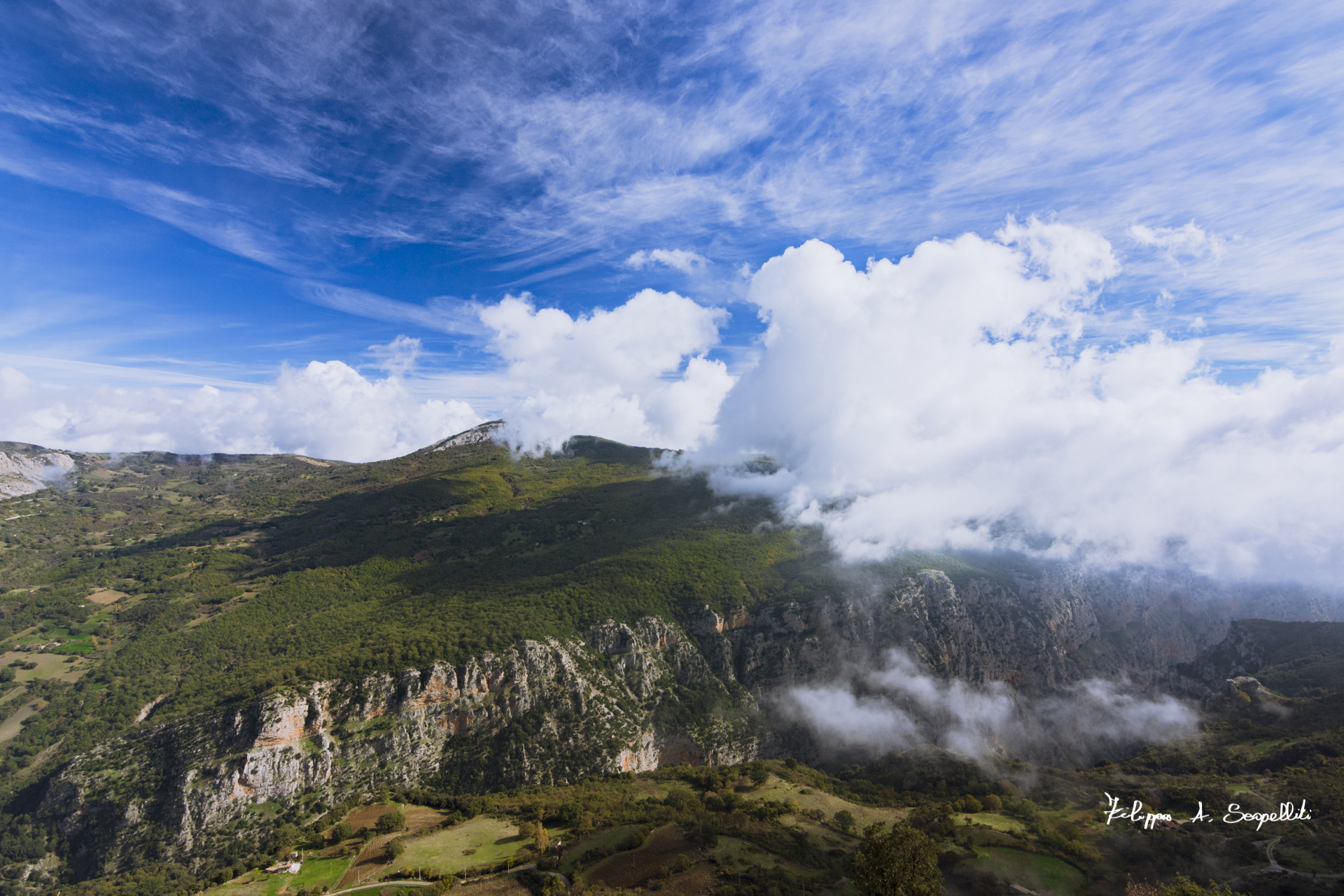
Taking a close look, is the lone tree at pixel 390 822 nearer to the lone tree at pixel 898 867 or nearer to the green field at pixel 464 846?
the green field at pixel 464 846

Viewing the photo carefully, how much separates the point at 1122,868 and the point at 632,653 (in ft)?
402

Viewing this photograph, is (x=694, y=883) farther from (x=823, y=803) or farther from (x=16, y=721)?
(x=16, y=721)

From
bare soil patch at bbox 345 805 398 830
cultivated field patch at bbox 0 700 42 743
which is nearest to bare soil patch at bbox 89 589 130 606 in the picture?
cultivated field patch at bbox 0 700 42 743

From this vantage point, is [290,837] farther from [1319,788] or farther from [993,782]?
[1319,788]

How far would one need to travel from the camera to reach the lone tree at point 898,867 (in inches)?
2753

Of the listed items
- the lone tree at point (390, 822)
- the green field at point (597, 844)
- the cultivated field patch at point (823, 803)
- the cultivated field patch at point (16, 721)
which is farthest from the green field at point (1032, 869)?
the cultivated field patch at point (16, 721)

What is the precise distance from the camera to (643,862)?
296 ft

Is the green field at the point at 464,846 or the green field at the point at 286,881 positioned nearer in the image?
the green field at the point at 286,881

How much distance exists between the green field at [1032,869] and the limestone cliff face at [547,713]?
83.1 m

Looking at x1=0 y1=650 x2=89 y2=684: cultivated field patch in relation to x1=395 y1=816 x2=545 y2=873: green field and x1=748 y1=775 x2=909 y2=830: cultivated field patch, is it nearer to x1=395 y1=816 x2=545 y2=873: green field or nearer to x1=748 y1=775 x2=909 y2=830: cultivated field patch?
x1=395 y1=816 x2=545 y2=873: green field

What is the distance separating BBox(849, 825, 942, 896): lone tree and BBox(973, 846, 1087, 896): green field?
710 inches

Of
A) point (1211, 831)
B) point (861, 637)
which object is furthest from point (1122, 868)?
point (861, 637)

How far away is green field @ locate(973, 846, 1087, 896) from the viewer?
80.6m

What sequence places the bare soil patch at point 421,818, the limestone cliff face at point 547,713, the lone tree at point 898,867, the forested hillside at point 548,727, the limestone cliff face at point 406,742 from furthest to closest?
the limestone cliff face at point 547,713
the limestone cliff face at point 406,742
the bare soil patch at point 421,818
the forested hillside at point 548,727
the lone tree at point 898,867
